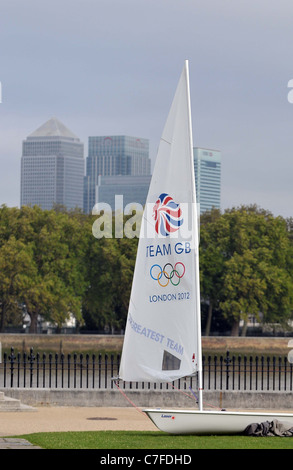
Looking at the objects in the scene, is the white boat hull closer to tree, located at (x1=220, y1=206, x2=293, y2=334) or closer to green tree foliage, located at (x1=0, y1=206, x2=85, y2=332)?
green tree foliage, located at (x1=0, y1=206, x2=85, y2=332)

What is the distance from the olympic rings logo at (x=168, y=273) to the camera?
20.0m

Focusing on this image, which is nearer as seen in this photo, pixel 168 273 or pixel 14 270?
pixel 168 273

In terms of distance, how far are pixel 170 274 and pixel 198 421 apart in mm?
2945

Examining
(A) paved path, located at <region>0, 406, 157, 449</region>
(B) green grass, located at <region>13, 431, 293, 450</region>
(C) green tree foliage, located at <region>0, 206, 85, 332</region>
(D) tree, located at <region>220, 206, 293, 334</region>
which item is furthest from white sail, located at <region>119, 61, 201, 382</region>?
(D) tree, located at <region>220, 206, 293, 334</region>

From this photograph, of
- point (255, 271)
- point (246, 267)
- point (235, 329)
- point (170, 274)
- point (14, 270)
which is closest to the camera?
point (170, 274)

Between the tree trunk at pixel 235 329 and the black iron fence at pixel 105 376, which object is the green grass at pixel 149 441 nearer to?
the black iron fence at pixel 105 376

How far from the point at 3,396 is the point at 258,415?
7.65 m

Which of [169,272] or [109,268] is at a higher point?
[109,268]

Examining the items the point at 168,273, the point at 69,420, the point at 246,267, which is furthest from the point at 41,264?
the point at 168,273

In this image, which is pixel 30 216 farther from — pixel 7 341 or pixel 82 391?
pixel 82 391

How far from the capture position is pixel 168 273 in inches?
794

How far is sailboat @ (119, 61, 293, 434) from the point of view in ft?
65.1

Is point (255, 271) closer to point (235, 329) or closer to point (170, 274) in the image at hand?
point (235, 329)
